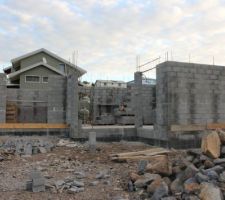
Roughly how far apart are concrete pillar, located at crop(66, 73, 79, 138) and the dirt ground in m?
1.70

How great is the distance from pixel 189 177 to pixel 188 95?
4.86 meters

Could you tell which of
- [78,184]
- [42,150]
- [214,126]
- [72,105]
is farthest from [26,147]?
[214,126]

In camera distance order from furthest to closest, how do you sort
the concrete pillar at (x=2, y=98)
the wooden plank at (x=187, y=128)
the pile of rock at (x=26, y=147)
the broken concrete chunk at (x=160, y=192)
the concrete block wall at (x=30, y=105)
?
the concrete block wall at (x=30, y=105) → the concrete pillar at (x=2, y=98) → the wooden plank at (x=187, y=128) → the pile of rock at (x=26, y=147) → the broken concrete chunk at (x=160, y=192)

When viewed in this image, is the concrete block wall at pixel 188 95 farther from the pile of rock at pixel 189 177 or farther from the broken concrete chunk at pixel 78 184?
the broken concrete chunk at pixel 78 184

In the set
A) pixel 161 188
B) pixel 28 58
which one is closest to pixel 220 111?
pixel 161 188

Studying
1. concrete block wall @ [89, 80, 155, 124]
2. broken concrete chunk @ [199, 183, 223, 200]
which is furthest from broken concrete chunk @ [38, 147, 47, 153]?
concrete block wall @ [89, 80, 155, 124]

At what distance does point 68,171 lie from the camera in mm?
6699

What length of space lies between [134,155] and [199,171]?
3.05 meters

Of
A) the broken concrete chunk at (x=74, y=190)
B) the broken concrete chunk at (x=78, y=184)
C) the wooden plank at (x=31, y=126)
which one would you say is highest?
the wooden plank at (x=31, y=126)

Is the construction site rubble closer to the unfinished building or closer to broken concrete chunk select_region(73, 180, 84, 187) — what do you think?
broken concrete chunk select_region(73, 180, 84, 187)

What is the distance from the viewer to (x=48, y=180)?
5930 millimetres

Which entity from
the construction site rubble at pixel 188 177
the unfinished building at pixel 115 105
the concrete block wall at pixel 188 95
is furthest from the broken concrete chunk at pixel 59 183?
the unfinished building at pixel 115 105

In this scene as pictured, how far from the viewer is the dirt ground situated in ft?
16.8

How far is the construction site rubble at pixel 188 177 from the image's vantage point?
453 cm
